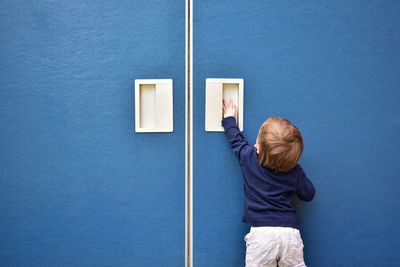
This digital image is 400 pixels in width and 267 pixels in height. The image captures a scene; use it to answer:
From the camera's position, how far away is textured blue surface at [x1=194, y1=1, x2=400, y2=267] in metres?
1.53

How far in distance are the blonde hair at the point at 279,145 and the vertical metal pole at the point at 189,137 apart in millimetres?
325

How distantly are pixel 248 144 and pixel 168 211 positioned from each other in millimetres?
448

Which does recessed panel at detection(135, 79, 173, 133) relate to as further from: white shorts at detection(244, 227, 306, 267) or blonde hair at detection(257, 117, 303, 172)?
white shorts at detection(244, 227, 306, 267)

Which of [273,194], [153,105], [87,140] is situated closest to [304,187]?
[273,194]

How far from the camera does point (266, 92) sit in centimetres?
155

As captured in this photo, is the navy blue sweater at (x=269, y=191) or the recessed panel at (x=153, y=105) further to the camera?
the recessed panel at (x=153, y=105)

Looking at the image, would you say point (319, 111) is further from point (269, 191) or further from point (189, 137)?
point (189, 137)

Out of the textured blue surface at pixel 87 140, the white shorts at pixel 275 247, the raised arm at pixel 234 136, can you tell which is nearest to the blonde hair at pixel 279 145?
the raised arm at pixel 234 136

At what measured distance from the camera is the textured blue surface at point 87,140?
1532mm

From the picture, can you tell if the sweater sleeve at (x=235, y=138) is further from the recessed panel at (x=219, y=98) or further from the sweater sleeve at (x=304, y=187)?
the sweater sleeve at (x=304, y=187)

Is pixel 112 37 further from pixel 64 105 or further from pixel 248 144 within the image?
pixel 248 144

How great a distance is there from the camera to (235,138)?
1.50 m

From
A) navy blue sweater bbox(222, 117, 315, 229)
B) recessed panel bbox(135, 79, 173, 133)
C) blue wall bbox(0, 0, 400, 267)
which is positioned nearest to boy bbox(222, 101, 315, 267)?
navy blue sweater bbox(222, 117, 315, 229)

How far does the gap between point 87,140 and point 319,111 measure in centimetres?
99
